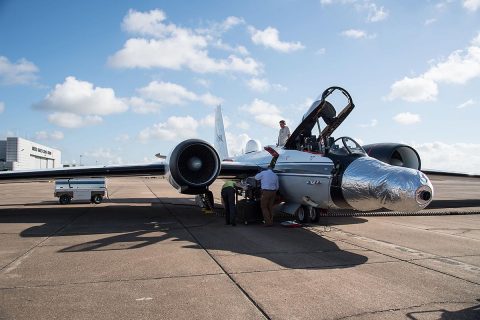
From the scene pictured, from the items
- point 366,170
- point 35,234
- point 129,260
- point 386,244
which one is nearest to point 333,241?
point 386,244

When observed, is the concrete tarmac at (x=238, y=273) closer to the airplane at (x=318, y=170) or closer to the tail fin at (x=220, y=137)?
the airplane at (x=318, y=170)

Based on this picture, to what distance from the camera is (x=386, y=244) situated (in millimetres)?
7590

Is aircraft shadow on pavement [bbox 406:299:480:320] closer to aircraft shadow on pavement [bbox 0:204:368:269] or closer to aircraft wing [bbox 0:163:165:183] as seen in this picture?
aircraft shadow on pavement [bbox 0:204:368:269]

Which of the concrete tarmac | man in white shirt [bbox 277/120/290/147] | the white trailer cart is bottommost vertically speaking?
the concrete tarmac

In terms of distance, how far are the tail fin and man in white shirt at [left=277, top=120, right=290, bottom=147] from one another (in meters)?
8.57

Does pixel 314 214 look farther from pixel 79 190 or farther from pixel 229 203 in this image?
pixel 79 190

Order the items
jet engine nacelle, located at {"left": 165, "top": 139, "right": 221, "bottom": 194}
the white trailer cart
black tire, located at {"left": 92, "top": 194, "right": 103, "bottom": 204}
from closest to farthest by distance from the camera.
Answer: jet engine nacelle, located at {"left": 165, "top": 139, "right": 221, "bottom": 194}
the white trailer cart
black tire, located at {"left": 92, "top": 194, "right": 103, "bottom": 204}

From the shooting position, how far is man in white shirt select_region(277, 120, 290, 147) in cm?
1193

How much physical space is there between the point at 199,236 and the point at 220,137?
45.6ft

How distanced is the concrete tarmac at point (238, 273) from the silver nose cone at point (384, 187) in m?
0.85

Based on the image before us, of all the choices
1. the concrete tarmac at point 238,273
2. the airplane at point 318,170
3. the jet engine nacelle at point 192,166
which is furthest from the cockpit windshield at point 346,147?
the jet engine nacelle at point 192,166

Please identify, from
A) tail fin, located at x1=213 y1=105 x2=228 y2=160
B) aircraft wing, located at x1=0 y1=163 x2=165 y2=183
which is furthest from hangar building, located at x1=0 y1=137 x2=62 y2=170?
aircraft wing, located at x1=0 y1=163 x2=165 y2=183

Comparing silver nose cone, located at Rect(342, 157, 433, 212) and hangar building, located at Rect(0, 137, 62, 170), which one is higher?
hangar building, located at Rect(0, 137, 62, 170)

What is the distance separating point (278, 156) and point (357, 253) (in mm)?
5138
